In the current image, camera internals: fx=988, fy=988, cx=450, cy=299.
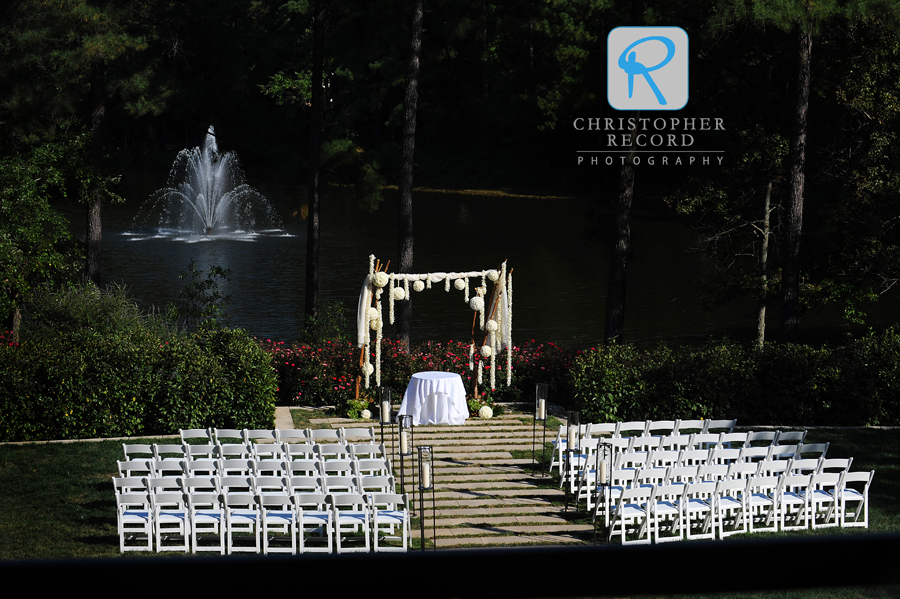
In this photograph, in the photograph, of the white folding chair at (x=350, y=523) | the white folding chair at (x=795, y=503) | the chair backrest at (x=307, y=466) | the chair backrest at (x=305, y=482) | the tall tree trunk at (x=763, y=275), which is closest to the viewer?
the white folding chair at (x=350, y=523)

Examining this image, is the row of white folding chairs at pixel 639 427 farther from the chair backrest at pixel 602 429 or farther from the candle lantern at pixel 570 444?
the candle lantern at pixel 570 444

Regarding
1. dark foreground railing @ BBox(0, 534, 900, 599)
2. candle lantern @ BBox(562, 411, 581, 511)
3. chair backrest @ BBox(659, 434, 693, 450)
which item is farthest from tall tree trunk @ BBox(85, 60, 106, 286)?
dark foreground railing @ BBox(0, 534, 900, 599)

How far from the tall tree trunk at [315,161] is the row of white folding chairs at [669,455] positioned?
35.6 ft

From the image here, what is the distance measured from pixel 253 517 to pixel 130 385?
632 cm

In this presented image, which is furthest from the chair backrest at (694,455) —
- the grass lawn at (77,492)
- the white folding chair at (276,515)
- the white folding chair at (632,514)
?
the white folding chair at (276,515)

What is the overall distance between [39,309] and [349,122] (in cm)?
3354

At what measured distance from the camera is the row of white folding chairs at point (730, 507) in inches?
404

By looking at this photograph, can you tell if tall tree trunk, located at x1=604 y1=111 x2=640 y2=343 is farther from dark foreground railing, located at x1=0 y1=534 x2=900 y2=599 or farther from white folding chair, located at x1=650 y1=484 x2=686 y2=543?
dark foreground railing, located at x1=0 y1=534 x2=900 y2=599

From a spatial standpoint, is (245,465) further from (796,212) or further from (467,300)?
(796,212)

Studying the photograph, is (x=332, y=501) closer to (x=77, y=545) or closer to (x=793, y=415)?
(x=77, y=545)

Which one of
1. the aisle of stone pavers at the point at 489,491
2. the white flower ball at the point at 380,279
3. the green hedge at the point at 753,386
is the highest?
the white flower ball at the point at 380,279

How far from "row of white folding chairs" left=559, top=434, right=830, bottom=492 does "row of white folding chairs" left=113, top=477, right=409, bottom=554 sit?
2.61 m

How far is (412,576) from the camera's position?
39.0 inches

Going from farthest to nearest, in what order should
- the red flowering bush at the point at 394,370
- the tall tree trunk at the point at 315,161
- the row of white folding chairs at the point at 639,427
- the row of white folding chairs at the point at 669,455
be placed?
the tall tree trunk at the point at 315,161 → the red flowering bush at the point at 394,370 → the row of white folding chairs at the point at 639,427 → the row of white folding chairs at the point at 669,455
